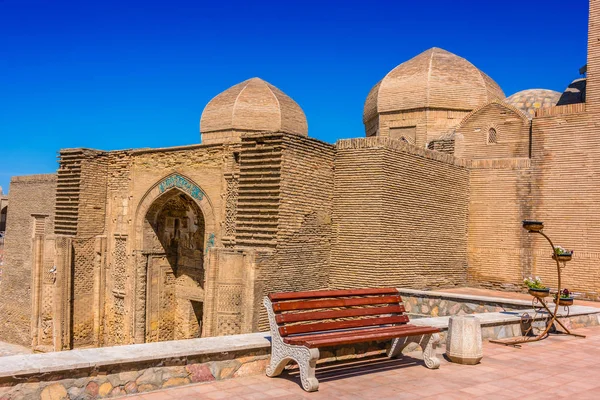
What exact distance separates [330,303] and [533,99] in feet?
50.0

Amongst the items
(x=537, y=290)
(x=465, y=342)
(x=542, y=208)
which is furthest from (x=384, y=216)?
(x=465, y=342)

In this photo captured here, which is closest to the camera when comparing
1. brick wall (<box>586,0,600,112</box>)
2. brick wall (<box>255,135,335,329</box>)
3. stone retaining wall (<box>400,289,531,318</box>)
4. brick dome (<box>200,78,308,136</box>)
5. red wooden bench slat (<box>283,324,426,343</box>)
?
red wooden bench slat (<box>283,324,426,343</box>)

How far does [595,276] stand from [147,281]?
10285 mm

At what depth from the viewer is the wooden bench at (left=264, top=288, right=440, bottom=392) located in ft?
15.3

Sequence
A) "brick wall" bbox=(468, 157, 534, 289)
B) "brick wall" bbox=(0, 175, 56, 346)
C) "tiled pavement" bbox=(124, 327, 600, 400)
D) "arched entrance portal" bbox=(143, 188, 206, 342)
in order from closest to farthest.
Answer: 1. "tiled pavement" bbox=(124, 327, 600, 400)
2. "brick wall" bbox=(468, 157, 534, 289)
3. "arched entrance portal" bbox=(143, 188, 206, 342)
4. "brick wall" bbox=(0, 175, 56, 346)

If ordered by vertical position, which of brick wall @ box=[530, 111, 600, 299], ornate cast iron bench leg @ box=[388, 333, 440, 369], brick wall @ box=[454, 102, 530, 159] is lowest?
ornate cast iron bench leg @ box=[388, 333, 440, 369]

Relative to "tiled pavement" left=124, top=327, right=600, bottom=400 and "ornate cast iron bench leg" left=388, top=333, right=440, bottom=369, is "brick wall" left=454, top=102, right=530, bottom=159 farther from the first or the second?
"ornate cast iron bench leg" left=388, top=333, right=440, bottom=369

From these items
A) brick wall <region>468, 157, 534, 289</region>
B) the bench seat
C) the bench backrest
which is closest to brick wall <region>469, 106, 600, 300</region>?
brick wall <region>468, 157, 534, 289</region>

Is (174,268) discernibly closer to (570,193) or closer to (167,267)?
(167,267)

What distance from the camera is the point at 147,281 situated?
14.7 m

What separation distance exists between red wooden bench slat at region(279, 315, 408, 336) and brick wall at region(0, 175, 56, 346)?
14837 millimetres

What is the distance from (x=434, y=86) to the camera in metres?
18.4

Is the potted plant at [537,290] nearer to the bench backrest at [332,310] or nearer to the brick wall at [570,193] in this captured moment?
the bench backrest at [332,310]

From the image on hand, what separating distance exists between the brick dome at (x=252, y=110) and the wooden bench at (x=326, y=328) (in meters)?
13.8
